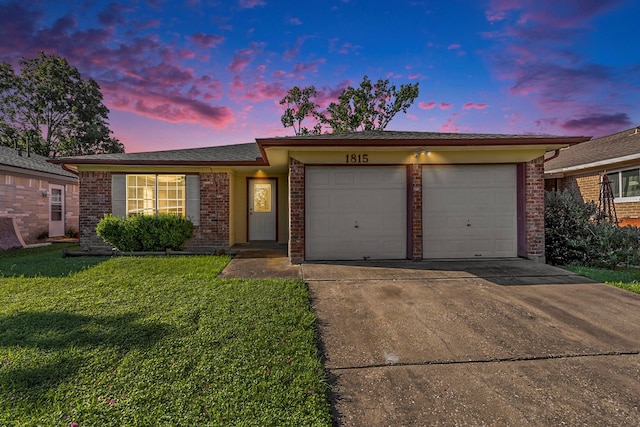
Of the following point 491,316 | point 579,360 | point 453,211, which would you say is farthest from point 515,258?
point 579,360

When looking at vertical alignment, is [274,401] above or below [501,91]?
below

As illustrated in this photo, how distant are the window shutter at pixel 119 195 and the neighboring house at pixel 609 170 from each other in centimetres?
1359

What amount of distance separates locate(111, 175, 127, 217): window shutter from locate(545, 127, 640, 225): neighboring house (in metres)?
13.6

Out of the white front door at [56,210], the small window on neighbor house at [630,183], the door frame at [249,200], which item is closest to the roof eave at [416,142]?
the door frame at [249,200]

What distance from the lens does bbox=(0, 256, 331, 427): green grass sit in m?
1.94

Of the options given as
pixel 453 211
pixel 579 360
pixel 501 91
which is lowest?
pixel 579 360

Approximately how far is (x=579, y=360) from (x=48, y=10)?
55.1 feet

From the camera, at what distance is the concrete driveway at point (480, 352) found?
2035 millimetres

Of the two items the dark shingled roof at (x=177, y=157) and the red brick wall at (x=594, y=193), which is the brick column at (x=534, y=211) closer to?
the red brick wall at (x=594, y=193)

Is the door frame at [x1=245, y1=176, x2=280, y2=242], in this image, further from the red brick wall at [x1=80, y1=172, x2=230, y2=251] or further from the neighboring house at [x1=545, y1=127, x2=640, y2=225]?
the neighboring house at [x1=545, y1=127, x2=640, y2=225]

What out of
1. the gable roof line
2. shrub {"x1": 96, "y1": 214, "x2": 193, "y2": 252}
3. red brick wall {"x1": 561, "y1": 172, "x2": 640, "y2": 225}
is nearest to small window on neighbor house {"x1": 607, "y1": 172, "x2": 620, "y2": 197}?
red brick wall {"x1": 561, "y1": 172, "x2": 640, "y2": 225}

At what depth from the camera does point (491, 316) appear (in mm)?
3713

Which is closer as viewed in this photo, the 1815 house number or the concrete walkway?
the concrete walkway

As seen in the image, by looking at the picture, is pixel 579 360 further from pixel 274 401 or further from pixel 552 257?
pixel 552 257
